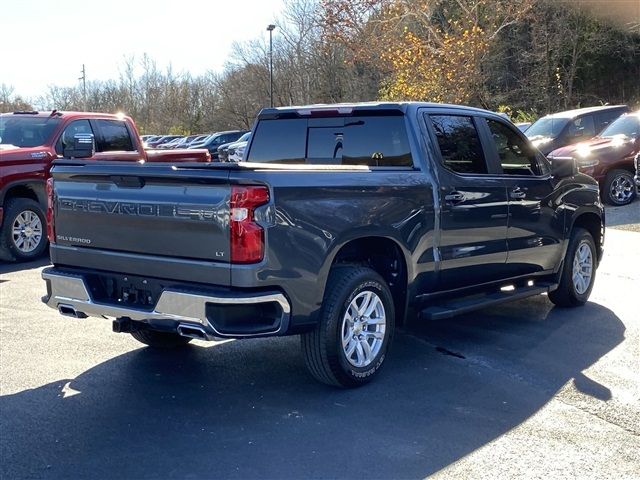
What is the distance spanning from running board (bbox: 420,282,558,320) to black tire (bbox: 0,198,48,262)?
22.8ft

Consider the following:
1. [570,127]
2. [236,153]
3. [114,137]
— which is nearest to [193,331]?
[114,137]

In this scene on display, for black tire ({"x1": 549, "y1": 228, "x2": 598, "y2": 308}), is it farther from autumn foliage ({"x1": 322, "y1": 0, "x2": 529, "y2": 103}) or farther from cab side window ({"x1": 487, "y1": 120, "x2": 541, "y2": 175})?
autumn foliage ({"x1": 322, "y1": 0, "x2": 529, "y2": 103})

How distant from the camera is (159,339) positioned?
612 cm

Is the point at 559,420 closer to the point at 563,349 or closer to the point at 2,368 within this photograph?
the point at 563,349

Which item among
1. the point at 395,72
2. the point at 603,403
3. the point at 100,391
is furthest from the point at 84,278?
the point at 395,72

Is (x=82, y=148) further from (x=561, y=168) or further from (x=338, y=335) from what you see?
(x=338, y=335)

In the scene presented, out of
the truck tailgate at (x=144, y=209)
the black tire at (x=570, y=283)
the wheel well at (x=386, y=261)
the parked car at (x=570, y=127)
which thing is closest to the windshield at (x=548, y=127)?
the parked car at (x=570, y=127)

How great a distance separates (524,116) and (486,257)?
23390 millimetres

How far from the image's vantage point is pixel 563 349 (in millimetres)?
6227

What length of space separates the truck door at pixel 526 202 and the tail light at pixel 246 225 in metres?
2.80

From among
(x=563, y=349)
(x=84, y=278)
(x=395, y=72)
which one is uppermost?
(x=395, y=72)

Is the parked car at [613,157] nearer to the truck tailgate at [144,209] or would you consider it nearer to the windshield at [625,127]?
the windshield at [625,127]

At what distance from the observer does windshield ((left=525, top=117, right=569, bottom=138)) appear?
55.7 ft

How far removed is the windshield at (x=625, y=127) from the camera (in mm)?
15617
